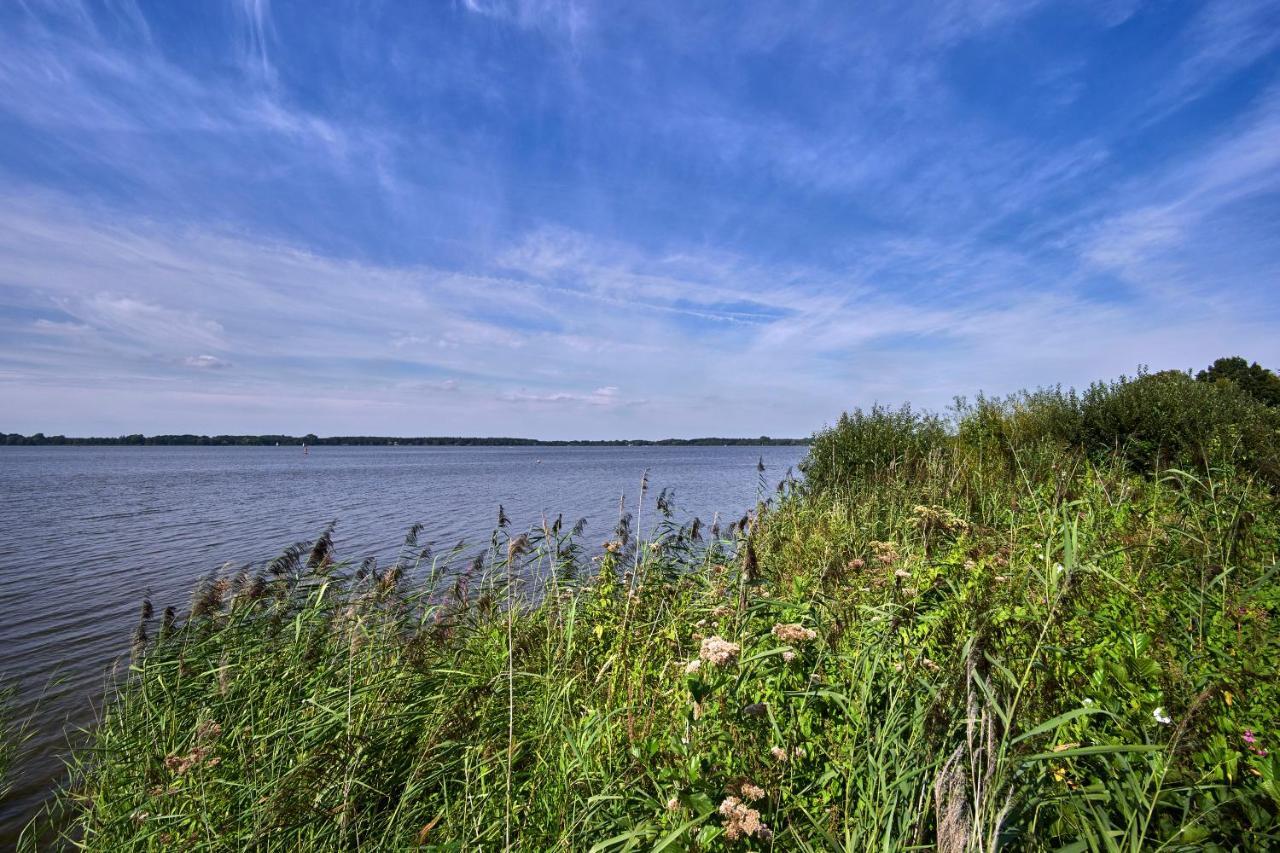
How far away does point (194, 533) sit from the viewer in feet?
66.8

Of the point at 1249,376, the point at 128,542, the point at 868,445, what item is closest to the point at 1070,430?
the point at 868,445

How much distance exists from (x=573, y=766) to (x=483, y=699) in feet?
6.01

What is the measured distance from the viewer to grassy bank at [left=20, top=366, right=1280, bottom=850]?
222 centimetres

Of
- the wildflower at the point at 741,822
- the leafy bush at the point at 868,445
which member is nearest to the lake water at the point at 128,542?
the leafy bush at the point at 868,445

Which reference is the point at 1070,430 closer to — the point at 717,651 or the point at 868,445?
the point at 868,445

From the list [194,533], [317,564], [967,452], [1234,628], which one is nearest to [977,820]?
[1234,628]

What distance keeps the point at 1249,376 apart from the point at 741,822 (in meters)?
63.1

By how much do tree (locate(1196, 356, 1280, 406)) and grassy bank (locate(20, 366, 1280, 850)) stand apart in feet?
157

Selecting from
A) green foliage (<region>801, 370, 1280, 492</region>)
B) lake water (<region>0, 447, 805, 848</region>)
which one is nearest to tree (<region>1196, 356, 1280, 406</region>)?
green foliage (<region>801, 370, 1280, 492</region>)

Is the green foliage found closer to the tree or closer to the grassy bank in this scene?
the grassy bank

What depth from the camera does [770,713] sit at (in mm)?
2766

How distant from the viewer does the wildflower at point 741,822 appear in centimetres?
207

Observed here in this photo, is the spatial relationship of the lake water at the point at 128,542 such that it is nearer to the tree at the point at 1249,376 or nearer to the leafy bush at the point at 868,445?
the leafy bush at the point at 868,445

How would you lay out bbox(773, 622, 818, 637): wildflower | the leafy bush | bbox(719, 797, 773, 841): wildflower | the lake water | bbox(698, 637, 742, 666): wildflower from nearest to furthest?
bbox(719, 797, 773, 841): wildflower → bbox(698, 637, 742, 666): wildflower → bbox(773, 622, 818, 637): wildflower → the lake water → the leafy bush
